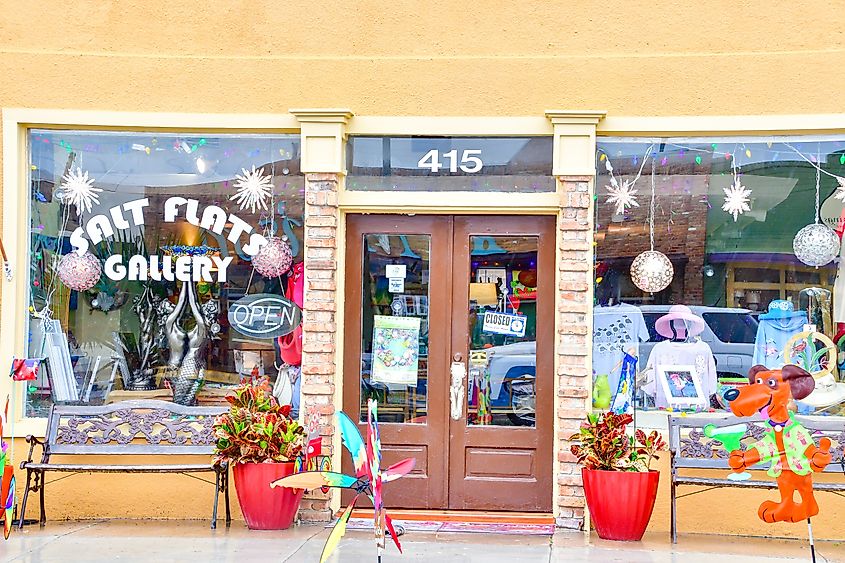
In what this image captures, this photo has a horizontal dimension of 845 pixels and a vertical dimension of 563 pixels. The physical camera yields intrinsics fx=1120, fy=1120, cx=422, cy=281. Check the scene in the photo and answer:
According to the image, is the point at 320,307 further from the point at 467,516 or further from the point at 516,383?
the point at 467,516

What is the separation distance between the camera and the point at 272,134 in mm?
8281

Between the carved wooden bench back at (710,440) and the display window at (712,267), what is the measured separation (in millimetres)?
224

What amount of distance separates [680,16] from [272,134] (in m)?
3.06

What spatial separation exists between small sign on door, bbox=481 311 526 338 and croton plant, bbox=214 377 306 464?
5.13ft

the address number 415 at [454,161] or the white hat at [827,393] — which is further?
the address number 415 at [454,161]

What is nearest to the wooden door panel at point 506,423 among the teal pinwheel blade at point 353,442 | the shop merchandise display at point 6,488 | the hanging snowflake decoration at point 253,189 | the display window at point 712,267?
the display window at point 712,267

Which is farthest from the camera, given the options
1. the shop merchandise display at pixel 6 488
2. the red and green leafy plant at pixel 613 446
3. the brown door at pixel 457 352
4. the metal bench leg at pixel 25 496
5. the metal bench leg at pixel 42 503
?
the brown door at pixel 457 352

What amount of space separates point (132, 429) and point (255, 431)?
1.09m

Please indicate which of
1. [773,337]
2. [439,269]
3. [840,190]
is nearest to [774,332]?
[773,337]

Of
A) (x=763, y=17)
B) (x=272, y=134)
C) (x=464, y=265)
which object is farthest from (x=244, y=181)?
(x=763, y=17)

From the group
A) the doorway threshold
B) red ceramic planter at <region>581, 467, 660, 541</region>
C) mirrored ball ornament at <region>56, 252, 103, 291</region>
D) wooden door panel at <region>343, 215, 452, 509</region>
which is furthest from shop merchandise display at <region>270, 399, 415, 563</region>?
mirrored ball ornament at <region>56, 252, 103, 291</region>

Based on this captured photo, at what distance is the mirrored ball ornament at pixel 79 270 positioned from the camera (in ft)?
27.3

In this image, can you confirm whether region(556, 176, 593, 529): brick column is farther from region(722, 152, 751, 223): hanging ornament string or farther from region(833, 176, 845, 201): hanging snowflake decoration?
region(833, 176, 845, 201): hanging snowflake decoration

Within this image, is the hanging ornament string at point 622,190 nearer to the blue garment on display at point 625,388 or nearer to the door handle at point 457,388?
the blue garment on display at point 625,388
